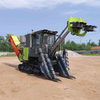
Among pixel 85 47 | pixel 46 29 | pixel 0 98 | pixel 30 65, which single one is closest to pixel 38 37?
pixel 46 29

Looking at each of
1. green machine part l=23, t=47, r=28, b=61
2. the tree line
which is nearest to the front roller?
green machine part l=23, t=47, r=28, b=61

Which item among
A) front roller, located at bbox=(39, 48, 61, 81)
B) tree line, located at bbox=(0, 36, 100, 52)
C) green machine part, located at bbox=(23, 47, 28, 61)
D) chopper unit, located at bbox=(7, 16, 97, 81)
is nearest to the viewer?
front roller, located at bbox=(39, 48, 61, 81)

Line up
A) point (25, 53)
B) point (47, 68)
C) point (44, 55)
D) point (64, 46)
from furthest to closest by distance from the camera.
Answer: point (64, 46) < point (25, 53) < point (44, 55) < point (47, 68)

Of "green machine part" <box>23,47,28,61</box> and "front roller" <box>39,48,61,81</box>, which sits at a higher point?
"green machine part" <box>23,47,28,61</box>

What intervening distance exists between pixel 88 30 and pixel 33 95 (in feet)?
15.4

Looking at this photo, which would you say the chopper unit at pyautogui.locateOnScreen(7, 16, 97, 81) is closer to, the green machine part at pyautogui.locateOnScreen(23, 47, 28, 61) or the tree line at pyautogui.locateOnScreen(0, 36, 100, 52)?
the green machine part at pyautogui.locateOnScreen(23, 47, 28, 61)

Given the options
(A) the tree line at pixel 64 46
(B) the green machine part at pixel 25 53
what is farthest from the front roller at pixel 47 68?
(A) the tree line at pixel 64 46

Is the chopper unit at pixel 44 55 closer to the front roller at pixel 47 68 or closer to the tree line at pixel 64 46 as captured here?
the front roller at pixel 47 68

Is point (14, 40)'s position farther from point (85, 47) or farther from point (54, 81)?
point (85, 47)

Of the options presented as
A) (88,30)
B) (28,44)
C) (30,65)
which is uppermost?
(88,30)

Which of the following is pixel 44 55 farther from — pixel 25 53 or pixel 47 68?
pixel 25 53

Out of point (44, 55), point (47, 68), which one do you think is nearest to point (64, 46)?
point (44, 55)

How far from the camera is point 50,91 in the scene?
18.9 ft

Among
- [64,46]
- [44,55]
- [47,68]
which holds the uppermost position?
[64,46]
